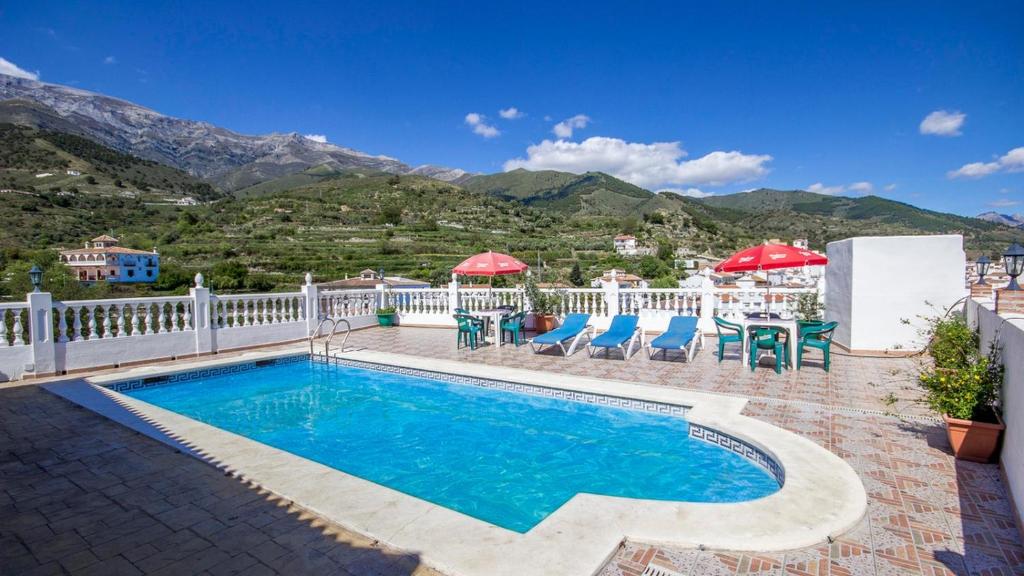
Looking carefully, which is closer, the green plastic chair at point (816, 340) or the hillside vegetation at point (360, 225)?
the green plastic chair at point (816, 340)

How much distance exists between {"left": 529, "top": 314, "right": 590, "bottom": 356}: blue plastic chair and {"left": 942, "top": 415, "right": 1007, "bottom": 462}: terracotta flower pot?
564 centimetres

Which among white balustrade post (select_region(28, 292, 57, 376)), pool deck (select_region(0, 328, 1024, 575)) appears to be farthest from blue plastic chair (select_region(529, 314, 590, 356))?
white balustrade post (select_region(28, 292, 57, 376))

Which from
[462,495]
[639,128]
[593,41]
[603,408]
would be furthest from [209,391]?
[639,128]

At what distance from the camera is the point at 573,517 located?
3.14 m

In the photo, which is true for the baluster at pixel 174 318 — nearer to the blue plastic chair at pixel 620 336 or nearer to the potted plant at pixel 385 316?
the potted plant at pixel 385 316

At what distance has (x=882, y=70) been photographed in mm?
20500

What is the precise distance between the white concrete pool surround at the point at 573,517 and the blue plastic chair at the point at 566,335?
453 cm

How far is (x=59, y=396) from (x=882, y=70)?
27.9 metres

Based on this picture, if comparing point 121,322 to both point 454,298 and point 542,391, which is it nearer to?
point 454,298

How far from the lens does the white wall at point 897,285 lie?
8.59m

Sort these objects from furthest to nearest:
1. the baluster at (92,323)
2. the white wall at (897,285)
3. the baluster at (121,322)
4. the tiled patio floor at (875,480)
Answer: the baluster at (121,322) → the white wall at (897,285) → the baluster at (92,323) → the tiled patio floor at (875,480)

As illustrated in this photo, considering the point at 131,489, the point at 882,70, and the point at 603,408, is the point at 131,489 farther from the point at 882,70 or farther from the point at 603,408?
the point at 882,70

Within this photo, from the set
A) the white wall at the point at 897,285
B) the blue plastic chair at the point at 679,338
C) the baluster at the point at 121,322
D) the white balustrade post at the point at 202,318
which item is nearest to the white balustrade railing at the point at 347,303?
the white balustrade post at the point at 202,318

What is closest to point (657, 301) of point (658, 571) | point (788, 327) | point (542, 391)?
point (788, 327)
